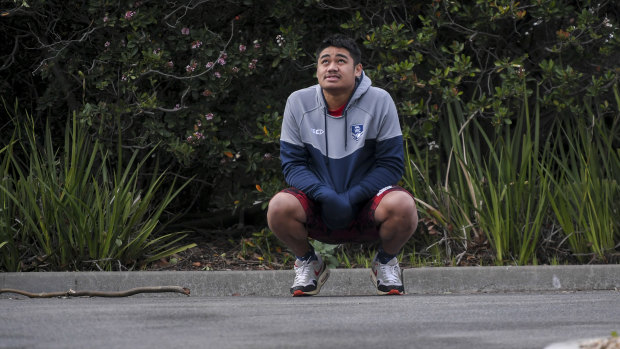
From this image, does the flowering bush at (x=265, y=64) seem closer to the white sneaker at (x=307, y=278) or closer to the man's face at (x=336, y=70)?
the man's face at (x=336, y=70)

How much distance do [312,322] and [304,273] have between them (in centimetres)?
156

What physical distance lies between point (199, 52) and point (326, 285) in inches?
90.6

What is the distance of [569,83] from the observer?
814 centimetres

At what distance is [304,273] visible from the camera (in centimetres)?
621

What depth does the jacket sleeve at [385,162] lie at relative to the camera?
19.5 feet

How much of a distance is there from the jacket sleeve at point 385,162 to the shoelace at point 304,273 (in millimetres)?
540

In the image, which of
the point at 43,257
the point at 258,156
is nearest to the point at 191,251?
the point at 258,156

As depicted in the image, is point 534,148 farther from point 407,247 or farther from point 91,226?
point 91,226

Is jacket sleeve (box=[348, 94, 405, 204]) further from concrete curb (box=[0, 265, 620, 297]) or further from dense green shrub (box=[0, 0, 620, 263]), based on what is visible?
dense green shrub (box=[0, 0, 620, 263])

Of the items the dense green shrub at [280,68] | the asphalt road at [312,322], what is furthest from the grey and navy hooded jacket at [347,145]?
the dense green shrub at [280,68]

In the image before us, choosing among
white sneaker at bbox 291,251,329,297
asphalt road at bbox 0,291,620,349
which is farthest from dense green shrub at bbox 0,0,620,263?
asphalt road at bbox 0,291,620,349

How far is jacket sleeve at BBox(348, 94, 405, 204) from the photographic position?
595 cm

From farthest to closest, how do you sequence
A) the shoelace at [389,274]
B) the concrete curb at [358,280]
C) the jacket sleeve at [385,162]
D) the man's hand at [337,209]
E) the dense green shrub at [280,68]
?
the dense green shrub at [280,68] → the concrete curb at [358,280] → the shoelace at [389,274] → the jacket sleeve at [385,162] → the man's hand at [337,209]

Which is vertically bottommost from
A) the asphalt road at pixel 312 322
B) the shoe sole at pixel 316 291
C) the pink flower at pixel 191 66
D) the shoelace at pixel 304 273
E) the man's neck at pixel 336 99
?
the shoe sole at pixel 316 291
